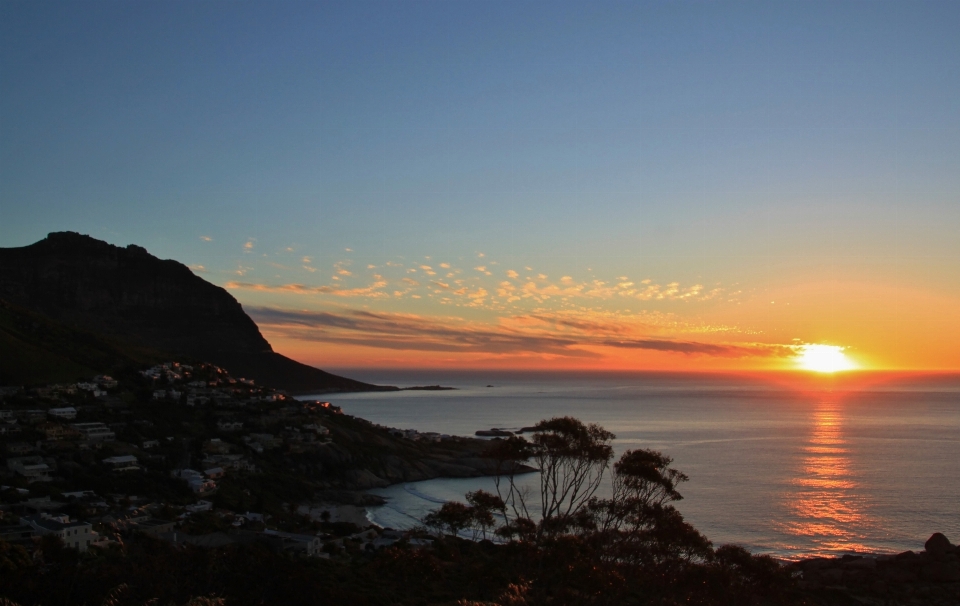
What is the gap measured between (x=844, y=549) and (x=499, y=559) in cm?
2555

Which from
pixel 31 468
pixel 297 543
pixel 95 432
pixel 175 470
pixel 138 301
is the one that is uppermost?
pixel 138 301

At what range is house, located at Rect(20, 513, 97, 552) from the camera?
933 inches

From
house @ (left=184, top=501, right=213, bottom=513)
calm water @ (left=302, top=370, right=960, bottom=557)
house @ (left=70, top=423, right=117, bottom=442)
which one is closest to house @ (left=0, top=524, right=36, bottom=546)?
house @ (left=184, top=501, right=213, bottom=513)

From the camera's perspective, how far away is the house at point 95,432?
47.0m

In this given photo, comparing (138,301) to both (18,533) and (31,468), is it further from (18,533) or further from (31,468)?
(18,533)

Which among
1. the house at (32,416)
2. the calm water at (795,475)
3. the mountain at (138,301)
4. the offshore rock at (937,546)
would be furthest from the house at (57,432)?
the mountain at (138,301)

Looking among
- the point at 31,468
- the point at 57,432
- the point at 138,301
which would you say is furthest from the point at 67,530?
the point at 138,301

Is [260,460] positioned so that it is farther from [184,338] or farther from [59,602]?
[184,338]

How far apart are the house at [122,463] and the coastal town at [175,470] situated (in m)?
0.08

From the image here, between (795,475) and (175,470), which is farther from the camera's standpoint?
(795,475)

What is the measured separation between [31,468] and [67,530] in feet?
55.9

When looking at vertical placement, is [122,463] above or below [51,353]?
below

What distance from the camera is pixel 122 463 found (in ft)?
139

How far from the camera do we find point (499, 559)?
18312mm
